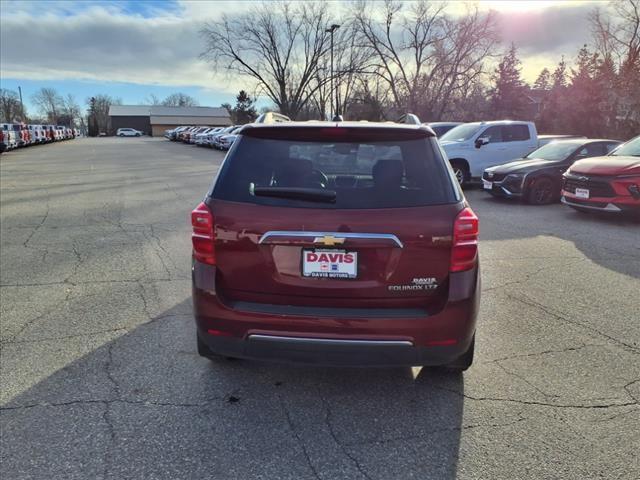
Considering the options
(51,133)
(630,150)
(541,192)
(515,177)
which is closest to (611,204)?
(630,150)

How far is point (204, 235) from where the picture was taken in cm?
292

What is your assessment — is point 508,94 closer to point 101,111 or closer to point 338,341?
point 338,341

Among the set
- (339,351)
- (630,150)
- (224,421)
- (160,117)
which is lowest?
(224,421)

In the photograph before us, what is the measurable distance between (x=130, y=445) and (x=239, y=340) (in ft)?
2.71

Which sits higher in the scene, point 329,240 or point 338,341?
point 329,240

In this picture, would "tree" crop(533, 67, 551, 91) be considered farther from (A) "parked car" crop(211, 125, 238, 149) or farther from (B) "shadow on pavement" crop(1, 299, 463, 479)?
(B) "shadow on pavement" crop(1, 299, 463, 479)

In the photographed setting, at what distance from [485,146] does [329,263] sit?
12.3 m

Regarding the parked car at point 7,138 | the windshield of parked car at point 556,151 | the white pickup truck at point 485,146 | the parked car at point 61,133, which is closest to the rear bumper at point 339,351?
the windshield of parked car at point 556,151

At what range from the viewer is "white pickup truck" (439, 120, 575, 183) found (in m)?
13.7

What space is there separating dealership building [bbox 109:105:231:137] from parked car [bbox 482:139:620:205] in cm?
10403

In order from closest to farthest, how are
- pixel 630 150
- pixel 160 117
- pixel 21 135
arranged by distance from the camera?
1. pixel 630 150
2. pixel 21 135
3. pixel 160 117

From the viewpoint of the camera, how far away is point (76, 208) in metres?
10.4

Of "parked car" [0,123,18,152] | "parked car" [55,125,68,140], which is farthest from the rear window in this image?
"parked car" [55,125,68,140]

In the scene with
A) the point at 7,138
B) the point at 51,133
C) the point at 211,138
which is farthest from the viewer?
the point at 51,133
